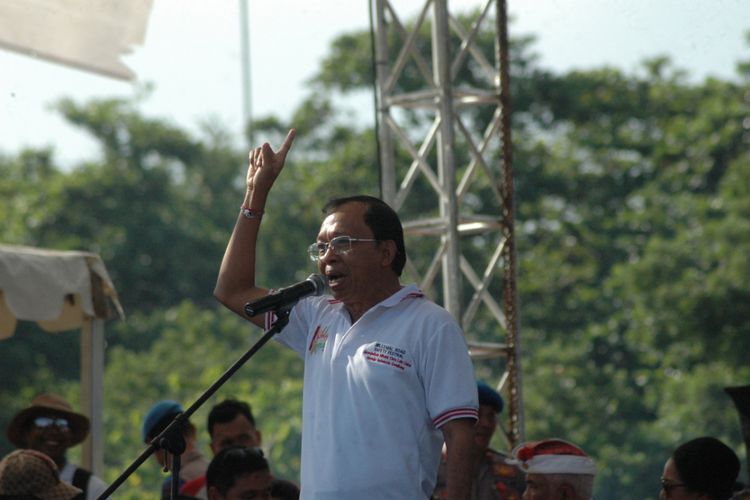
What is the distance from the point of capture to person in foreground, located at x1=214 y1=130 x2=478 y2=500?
11.2 feet

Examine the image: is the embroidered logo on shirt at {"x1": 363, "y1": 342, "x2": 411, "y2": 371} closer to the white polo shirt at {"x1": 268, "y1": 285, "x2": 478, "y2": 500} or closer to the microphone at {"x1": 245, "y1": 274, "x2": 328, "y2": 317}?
the white polo shirt at {"x1": 268, "y1": 285, "x2": 478, "y2": 500}

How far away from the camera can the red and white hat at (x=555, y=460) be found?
15.6ft

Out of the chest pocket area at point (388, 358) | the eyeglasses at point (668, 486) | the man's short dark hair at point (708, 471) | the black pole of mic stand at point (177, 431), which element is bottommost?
the eyeglasses at point (668, 486)

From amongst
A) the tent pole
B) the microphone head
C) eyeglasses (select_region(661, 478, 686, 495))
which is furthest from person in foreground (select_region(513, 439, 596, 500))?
the tent pole

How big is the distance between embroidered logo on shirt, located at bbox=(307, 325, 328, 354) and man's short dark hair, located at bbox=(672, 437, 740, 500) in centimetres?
141

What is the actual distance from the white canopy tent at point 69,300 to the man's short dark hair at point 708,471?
3319 millimetres

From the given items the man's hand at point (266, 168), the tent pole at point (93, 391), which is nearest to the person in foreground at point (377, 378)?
the man's hand at point (266, 168)

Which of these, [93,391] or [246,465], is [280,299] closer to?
[246,465]

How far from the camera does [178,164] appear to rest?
1353 inches

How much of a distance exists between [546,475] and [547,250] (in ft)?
62.9

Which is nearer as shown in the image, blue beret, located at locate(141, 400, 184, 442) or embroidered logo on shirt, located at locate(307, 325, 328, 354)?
embroidered logo on shirt, located at locate(307, 325, 328, 354)

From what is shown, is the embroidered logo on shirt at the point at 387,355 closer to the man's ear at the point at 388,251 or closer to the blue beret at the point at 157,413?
the man's ear at the point at 388,251

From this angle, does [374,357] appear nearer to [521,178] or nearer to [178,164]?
[521,178]

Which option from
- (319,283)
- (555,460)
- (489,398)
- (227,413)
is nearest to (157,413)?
(227,413)
